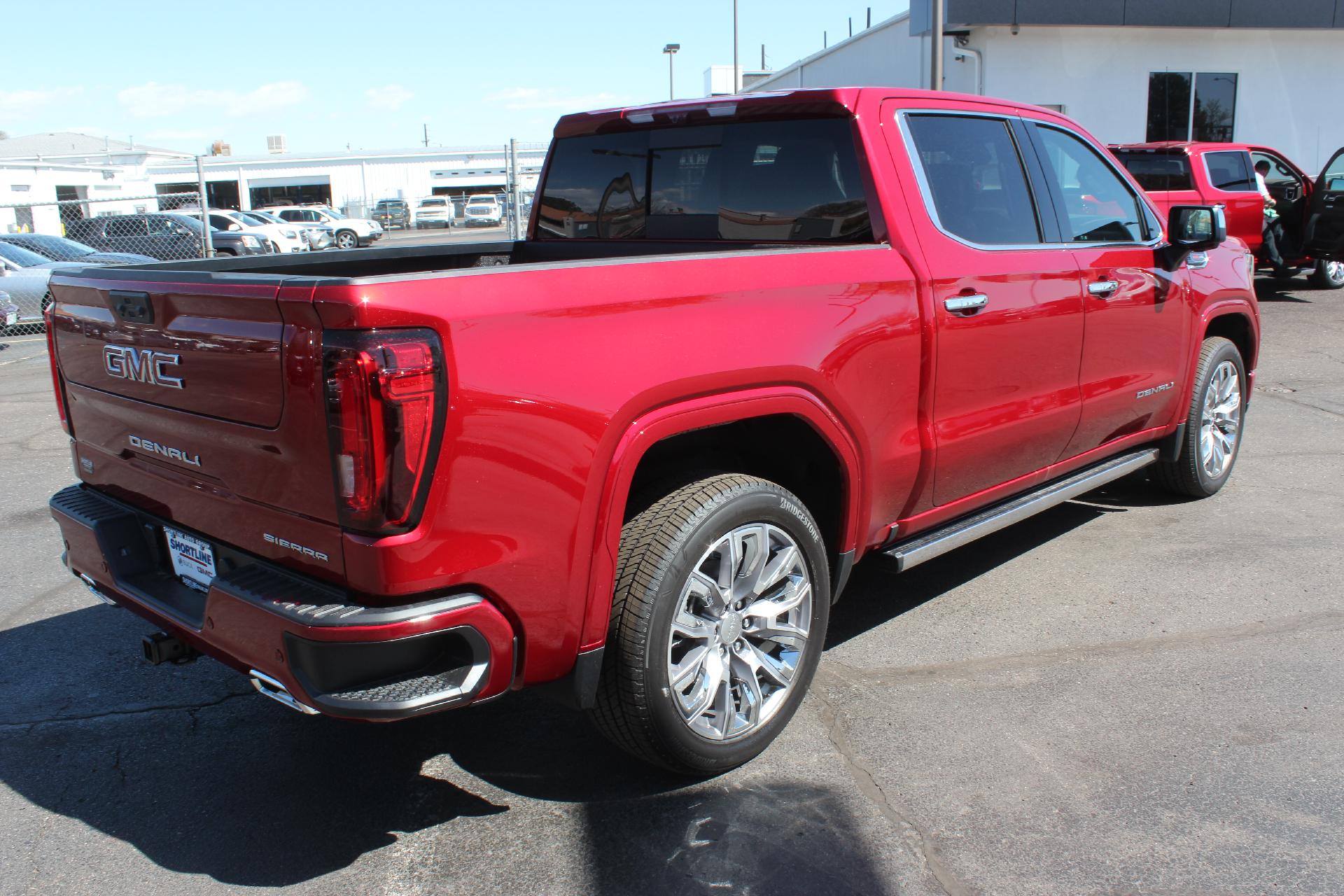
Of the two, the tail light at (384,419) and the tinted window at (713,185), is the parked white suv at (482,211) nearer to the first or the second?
the tinted window at (713,185)

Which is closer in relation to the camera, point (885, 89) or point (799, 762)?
point (799, 762)

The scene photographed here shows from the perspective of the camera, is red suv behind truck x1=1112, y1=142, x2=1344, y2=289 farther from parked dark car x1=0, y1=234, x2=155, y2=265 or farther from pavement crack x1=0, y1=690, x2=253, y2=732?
parked dark car x1=0, y1=234, x2=155, y2=265

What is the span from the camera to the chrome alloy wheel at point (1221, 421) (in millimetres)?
5574

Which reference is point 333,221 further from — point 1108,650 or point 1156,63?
point 1108,650

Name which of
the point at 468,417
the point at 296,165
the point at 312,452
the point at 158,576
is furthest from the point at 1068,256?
the point at 296,165

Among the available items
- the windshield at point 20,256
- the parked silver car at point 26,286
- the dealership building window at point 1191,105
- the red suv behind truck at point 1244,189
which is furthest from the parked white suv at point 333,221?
the red suv behind truck at point 1244,189

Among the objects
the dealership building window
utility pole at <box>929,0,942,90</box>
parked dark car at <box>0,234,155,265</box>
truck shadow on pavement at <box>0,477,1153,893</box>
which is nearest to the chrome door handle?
truck shadow on pavement at <box>0,477,1153,893</box>

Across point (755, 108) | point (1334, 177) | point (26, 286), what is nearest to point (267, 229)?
point (26, 286)

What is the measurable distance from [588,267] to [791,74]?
27.4 meters

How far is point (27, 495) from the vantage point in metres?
6.34

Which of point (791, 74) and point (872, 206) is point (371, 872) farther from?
point (791, 74)

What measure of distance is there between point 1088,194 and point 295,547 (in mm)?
3619

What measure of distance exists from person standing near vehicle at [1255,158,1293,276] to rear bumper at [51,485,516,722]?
13.5 meters

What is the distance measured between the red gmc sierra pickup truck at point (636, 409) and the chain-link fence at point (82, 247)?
28.7 ft
